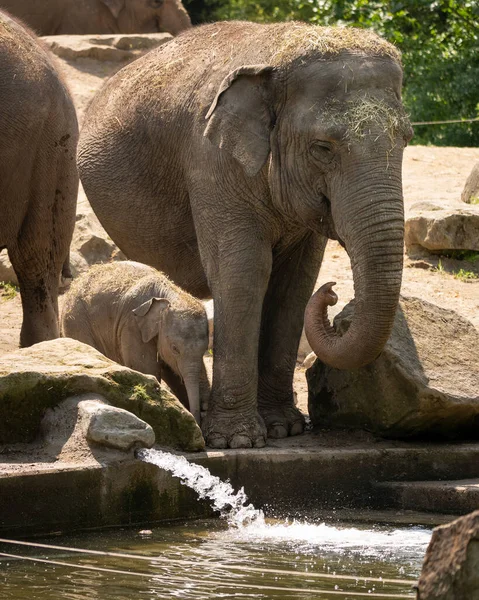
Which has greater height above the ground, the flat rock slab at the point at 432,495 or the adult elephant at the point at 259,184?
the adult elephant at the point at 259,184

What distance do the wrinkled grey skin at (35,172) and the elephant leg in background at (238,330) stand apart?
2049 millimetres

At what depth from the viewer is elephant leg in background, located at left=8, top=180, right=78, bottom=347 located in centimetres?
1044

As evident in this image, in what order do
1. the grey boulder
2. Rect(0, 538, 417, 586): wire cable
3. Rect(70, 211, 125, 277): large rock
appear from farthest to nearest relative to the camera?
1. Rect(70, 211, 125, 277): large rock
2. the grey boulder
3. Rect(0, 538, 417, 586): wire cable

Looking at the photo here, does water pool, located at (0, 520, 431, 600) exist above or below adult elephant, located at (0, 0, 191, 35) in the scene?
below

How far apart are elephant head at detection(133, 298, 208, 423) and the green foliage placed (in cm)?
1045

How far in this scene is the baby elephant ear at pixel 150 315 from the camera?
29.5ft

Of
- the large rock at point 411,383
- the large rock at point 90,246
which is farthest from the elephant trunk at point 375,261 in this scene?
the large rock at point 90,246

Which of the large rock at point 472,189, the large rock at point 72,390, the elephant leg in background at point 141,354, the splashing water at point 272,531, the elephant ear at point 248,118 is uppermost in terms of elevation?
the large rock at point 472,189

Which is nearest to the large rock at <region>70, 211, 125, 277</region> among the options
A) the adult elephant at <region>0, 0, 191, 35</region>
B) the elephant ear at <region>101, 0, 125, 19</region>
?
the adult elephant at <region>0, 0, 191, 35</region>

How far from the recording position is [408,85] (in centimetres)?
2000

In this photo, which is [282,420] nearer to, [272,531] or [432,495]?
[432,495]

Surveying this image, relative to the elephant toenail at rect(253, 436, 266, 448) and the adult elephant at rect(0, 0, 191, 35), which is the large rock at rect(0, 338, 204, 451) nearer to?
the elephant toenail at rect(253, 436, 266, 448)

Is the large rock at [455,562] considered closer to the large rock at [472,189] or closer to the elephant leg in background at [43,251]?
the elephant leg in background at [43,251]

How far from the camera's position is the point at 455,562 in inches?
179
